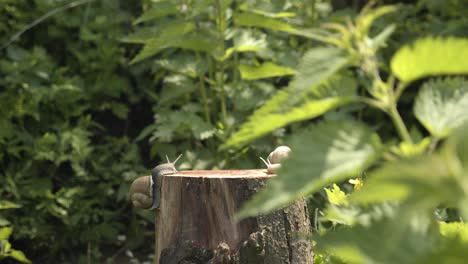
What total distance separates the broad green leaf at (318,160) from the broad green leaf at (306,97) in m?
0.03

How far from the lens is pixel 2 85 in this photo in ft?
14.7

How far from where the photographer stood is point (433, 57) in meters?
1.01

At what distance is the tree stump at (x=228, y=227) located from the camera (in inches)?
104

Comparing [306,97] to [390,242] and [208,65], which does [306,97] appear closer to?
[390,242]

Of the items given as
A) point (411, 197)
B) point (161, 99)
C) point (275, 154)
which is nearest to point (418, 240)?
point (411, 197)

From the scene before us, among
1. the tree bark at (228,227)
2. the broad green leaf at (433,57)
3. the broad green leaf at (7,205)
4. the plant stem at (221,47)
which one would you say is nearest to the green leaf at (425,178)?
the broad green leaf at (433,57)

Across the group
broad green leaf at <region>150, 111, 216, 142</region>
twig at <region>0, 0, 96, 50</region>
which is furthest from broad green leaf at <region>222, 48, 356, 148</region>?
twig at <region>0, 0, 96, 50</region>

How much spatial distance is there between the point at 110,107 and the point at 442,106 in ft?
12.0

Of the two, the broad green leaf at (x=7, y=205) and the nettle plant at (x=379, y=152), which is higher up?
the broad green leaf at (x=7, y=205)

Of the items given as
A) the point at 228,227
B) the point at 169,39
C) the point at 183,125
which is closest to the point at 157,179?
the point at 228,227

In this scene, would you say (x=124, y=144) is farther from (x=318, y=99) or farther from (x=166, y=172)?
(x=318, y=99)

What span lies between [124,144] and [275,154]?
195 cm

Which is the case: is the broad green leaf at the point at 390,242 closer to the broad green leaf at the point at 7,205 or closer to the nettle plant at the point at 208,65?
the nettle plant at the point at 208,65

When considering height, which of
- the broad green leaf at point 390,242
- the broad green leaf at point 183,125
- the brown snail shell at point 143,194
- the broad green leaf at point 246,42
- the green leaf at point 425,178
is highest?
the broad green leaf at point 246,42
